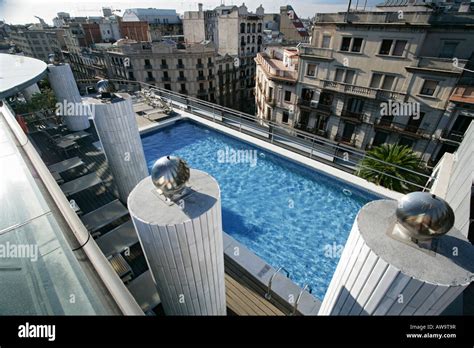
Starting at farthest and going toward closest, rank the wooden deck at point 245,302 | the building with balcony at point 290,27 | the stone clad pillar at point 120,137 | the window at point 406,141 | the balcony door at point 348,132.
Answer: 1. the building with balcony at point 290,27
2. the balcony door at point 348,132
3. the window at point 406,141
4. the stone clad pillar at point 120,137
5. the wooden deck at point 245,302

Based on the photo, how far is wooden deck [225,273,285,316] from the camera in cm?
575

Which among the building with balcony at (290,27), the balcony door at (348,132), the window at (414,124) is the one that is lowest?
the balcony door at (348,132)

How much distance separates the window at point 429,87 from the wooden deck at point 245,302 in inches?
922

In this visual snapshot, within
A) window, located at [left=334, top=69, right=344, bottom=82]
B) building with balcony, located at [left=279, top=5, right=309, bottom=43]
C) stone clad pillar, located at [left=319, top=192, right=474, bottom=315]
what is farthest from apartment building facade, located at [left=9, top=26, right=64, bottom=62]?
stone clad pillar, located at [left=319, top=192, right=474, bottom=315]

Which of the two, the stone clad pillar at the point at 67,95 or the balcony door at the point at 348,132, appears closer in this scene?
the stone clad pillar at the point at 67,95

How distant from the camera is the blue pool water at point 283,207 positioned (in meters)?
7.46

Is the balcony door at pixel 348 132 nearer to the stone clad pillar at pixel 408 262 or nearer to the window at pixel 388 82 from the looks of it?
the window at pixel 388 82

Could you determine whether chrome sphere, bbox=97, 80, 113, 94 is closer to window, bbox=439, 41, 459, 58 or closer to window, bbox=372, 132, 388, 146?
window, bbox=372, 132, 388, 146

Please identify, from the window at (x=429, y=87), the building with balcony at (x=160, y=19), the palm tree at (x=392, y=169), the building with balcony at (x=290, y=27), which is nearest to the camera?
the palm tree at (x=392, y=169)

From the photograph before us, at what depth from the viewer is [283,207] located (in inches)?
360

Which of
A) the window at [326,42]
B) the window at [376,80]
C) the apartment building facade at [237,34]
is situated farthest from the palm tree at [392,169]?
the apartment building facade at [237,34]

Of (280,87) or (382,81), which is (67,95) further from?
(382,81)
